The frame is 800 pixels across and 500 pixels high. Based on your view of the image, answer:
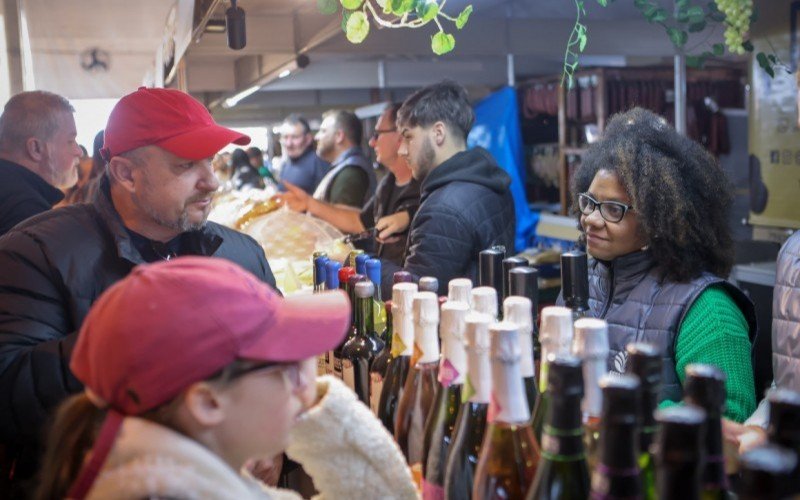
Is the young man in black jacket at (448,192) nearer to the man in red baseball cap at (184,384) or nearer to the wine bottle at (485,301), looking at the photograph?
the wine bottle at (485,301)

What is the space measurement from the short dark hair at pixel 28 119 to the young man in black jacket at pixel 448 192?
1466 mm

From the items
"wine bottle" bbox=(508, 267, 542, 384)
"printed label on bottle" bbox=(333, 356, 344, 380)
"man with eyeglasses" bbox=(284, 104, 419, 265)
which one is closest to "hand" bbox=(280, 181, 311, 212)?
"man with eyeglasses" bbox=(284, 104, 419, 265)

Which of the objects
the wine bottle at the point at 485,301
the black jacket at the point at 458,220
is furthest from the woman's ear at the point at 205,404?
the black jacket at the point at 458,220

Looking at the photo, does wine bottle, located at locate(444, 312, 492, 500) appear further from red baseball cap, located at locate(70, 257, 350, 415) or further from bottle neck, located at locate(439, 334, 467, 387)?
red baseball cap, located at locate(70, 257, 350, 415)

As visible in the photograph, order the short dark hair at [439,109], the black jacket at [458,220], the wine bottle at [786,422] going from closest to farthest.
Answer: the wine bottle at [786,422]
the black jacket at [458,220]
the short dark hair at [439,109]

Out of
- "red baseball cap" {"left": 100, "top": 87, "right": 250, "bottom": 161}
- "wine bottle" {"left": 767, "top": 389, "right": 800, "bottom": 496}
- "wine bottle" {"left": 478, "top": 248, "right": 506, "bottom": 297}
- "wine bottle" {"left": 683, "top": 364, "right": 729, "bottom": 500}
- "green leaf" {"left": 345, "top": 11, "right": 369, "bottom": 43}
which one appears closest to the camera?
"wine bottle" {"left": 767, "top": 389, "right": 800, "bottom": 496}

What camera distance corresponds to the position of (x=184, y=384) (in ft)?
2.88

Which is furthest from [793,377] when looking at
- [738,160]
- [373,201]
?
[738,160]

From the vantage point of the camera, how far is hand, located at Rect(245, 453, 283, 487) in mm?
1422

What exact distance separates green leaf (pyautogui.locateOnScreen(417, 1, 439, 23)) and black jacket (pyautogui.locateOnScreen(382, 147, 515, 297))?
4.04 ft

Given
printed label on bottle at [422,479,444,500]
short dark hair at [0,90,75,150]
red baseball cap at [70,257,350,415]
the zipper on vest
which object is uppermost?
short dark hair at [0,90,75,150]

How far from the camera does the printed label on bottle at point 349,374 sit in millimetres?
1744

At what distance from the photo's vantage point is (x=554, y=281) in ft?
19.7

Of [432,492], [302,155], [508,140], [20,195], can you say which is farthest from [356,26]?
[508,140]
